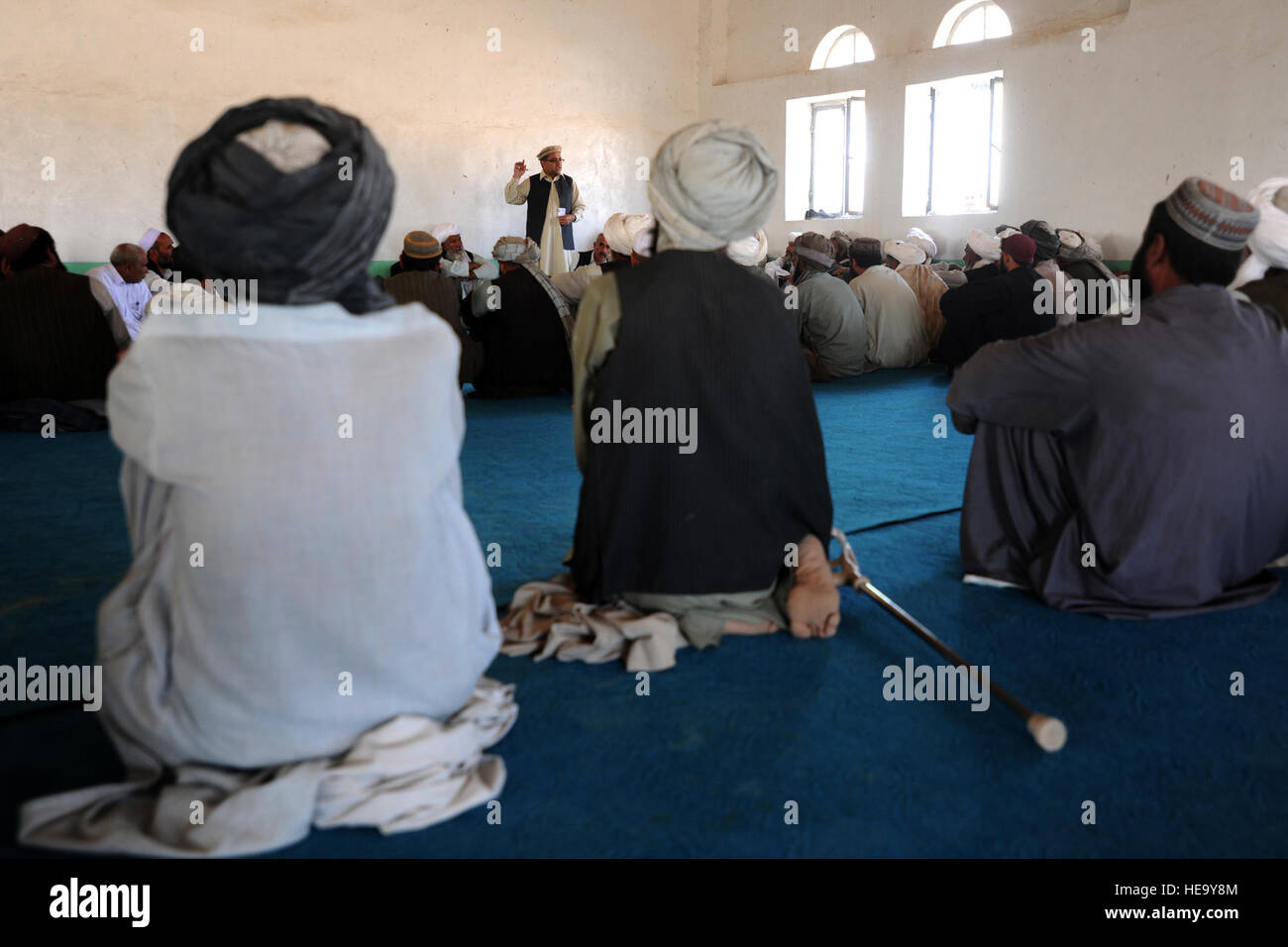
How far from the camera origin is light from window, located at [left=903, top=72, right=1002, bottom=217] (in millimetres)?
10078

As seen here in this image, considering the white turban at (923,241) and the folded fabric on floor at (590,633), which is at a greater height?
the white turban at (923,241)

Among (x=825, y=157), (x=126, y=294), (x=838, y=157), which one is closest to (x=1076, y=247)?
(x=838, y=157)

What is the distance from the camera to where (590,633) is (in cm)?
234

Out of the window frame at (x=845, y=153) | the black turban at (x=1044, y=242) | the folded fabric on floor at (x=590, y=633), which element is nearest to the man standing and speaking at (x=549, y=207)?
the window frame at (x=845, y=153)

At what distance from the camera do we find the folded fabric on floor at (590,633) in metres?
2.26

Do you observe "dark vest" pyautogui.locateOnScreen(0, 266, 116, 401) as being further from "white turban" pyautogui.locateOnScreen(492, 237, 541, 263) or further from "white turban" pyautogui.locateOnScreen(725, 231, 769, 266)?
"white turban" pyautogui.locateOnScreen(725, 231, 769, 266)

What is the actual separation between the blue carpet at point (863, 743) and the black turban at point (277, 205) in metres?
0.85

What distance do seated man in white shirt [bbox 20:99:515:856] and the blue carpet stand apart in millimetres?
114

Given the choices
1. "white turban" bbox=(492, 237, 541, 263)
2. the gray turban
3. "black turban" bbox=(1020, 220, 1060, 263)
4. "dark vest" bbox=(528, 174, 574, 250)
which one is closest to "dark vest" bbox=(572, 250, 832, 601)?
"white turban" bbox=(492, 237, 541, 263)

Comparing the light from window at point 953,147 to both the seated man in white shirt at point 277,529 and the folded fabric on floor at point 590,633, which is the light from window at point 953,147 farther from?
the seated man in white shirt at point 277,529

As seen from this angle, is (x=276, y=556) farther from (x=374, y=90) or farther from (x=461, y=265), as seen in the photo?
(x=374, y=90)

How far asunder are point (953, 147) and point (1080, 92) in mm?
1480
